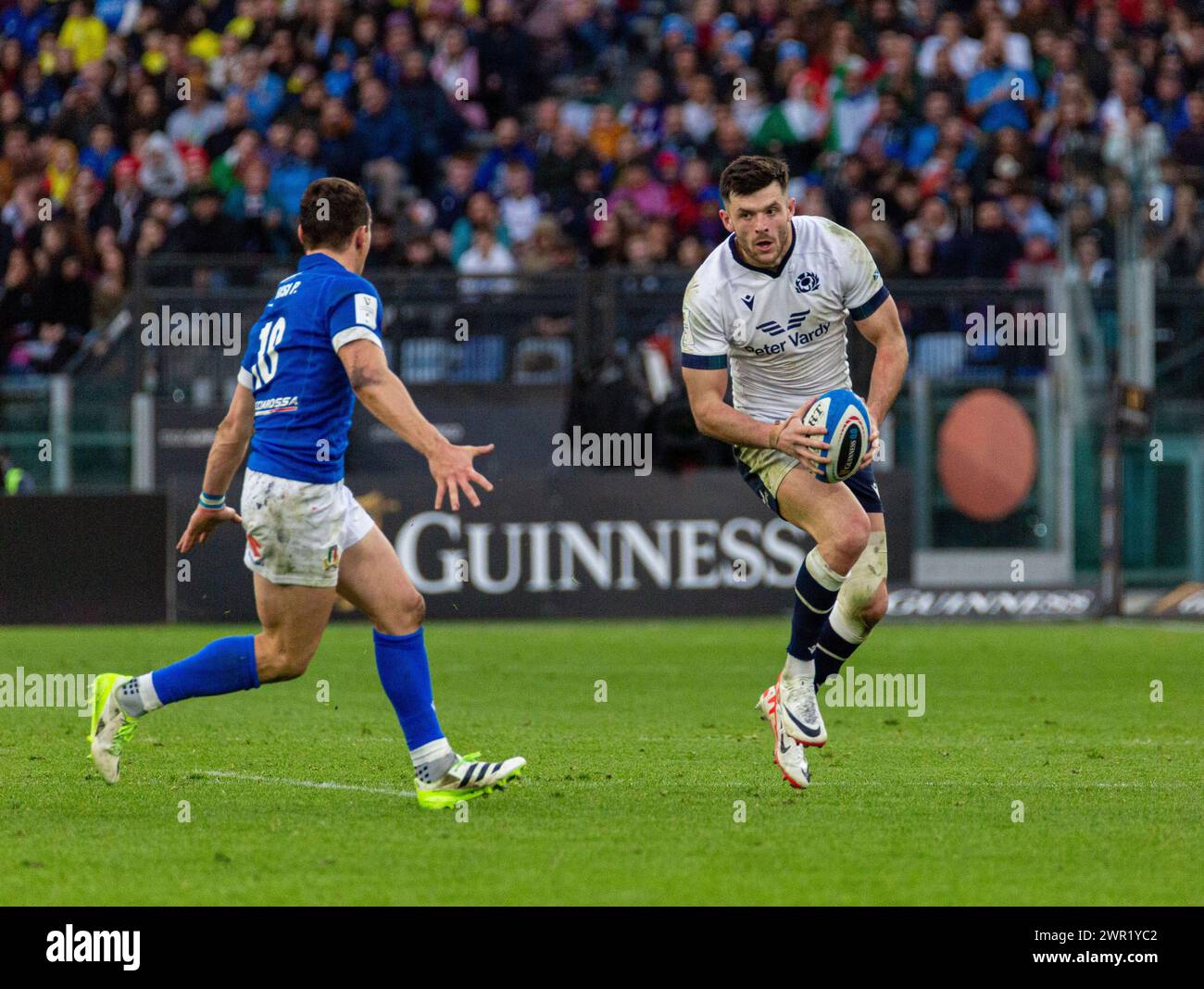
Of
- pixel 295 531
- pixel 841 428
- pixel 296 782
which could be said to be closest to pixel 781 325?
pixel 841 428

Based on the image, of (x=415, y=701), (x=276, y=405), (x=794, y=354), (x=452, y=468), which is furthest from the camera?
(x=794, y=354)

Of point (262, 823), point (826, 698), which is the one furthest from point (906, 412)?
Answer: point (262, 823)

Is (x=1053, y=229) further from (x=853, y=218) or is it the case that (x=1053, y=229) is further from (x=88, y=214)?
(x=88, y=214)

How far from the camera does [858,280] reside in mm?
8242

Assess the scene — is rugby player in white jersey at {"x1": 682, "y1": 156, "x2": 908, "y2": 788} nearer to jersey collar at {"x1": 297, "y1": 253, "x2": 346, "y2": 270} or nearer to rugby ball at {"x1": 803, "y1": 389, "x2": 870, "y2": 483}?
rugby ball at {"x1": 803, "y1": 389, "x2": 870, "y2": 483}

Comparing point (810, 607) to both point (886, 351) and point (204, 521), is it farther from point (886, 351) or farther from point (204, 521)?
point (204, 521)

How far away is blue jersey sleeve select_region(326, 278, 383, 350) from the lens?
7.02 m

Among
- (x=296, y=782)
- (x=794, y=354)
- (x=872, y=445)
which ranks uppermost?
(x=794, y=354)

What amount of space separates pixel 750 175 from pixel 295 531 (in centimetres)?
230

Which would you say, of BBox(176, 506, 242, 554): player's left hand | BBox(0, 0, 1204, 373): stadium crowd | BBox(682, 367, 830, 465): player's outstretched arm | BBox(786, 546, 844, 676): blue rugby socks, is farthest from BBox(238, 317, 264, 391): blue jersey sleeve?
BBox(0, 0, 1204, 373): stadium crowd

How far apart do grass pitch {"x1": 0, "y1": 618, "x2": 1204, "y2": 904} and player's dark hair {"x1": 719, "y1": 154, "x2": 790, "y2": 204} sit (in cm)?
238

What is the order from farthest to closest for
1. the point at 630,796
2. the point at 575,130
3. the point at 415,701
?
1. the point at 575,130
2. the point at 630,796
3. the point at 415,701

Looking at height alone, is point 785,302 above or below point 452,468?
above

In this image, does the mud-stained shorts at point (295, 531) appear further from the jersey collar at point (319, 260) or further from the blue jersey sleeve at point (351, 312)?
the jersey collar at point (319, 260)
